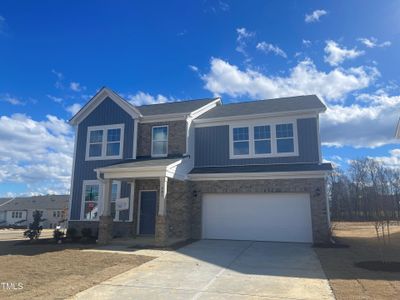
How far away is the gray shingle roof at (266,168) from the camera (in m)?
15.5

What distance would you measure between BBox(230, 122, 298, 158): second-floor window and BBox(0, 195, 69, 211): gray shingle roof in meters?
52.6

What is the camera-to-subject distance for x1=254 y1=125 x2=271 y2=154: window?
17234mm

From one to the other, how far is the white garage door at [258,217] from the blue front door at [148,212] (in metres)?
2.71

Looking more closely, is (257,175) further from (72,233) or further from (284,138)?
(72,233)

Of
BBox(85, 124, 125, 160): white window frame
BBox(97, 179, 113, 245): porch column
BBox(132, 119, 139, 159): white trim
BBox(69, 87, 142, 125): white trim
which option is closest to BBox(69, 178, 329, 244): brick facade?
BBox(132, 119, 139, 159): white trim

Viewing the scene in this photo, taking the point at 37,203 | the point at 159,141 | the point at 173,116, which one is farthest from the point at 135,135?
the point at 37,203

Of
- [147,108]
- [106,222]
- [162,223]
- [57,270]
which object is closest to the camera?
[57,270]

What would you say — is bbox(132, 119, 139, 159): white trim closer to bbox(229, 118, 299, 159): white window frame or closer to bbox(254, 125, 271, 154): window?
bbox(229, 118, 299, 159): white window frame

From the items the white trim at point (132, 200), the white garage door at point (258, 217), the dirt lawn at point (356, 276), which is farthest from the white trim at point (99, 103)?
the dirt lawn at point (356, 276)

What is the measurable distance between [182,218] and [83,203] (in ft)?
19.6

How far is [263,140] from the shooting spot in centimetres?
1734

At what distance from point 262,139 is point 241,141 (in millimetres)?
1098

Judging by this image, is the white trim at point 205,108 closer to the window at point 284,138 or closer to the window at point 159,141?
the window at point 159,141

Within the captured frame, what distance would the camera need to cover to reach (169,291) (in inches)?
295
